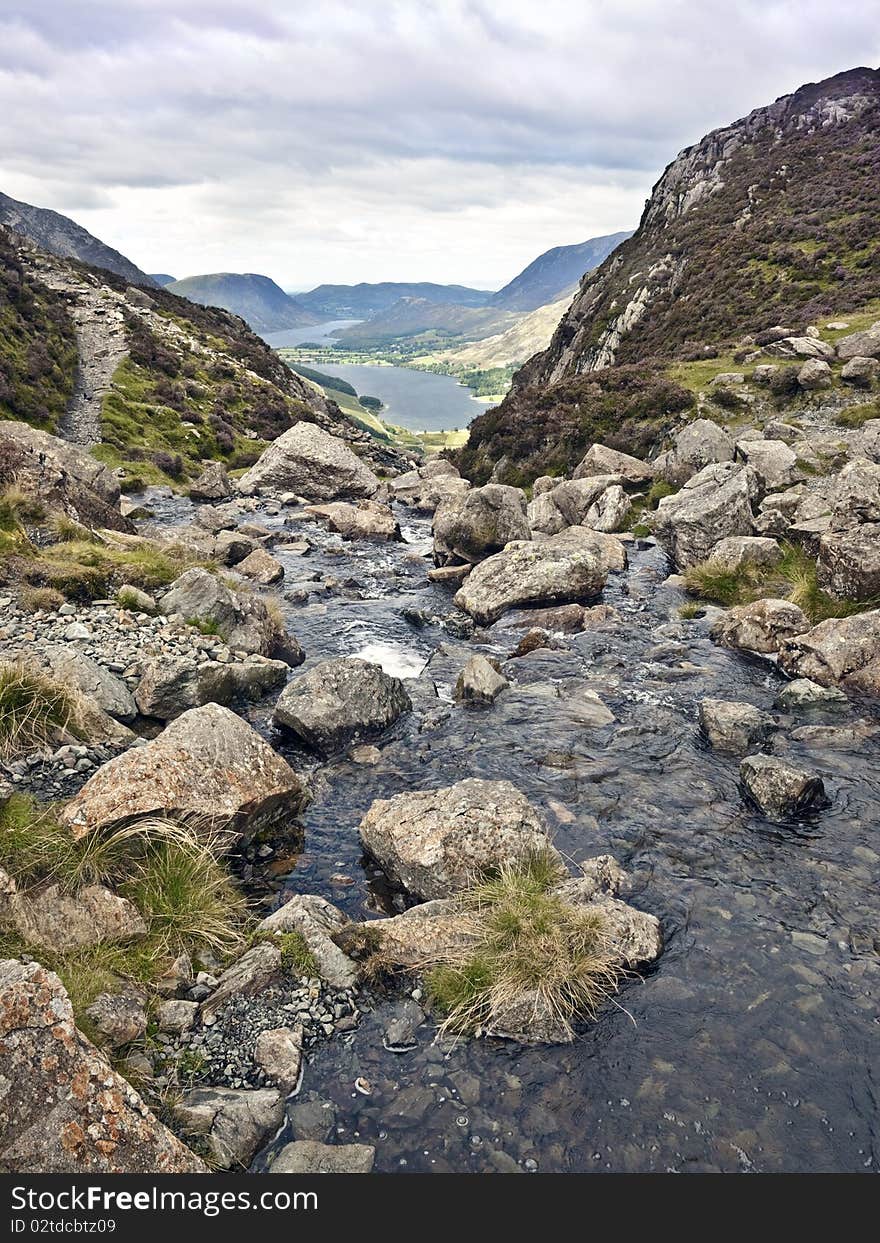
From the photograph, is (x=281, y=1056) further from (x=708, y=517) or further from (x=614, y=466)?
(x=614, y=466)

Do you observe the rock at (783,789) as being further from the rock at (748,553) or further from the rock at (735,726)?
the rock at (748,553)

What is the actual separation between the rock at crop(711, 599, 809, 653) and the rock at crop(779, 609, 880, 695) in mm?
747

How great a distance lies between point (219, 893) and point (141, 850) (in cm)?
125

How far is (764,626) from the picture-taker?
18188 mm

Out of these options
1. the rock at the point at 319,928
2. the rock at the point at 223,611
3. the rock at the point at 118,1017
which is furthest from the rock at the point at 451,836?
the rock at the point at 223,611

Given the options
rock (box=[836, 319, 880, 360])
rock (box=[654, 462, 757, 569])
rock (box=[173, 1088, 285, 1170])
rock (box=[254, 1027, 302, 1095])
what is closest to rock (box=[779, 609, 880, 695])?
rock (box=[654, 462, 757, 569])

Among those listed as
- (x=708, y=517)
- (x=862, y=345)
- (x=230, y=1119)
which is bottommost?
(x=230, y=1119)

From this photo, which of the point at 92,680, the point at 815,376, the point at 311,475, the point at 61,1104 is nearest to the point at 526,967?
the point at 61,1104

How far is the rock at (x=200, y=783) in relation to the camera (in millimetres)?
9375

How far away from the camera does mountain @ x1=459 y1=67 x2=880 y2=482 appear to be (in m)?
45.5

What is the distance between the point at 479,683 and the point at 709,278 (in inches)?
2577

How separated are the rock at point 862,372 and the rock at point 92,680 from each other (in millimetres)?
40341

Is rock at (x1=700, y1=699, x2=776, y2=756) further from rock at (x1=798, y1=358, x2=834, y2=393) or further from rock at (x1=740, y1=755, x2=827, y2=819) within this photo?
rock at (x1=798, y1=358, x2=834, y2=393)
